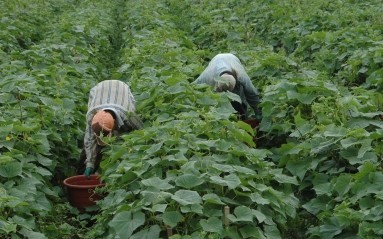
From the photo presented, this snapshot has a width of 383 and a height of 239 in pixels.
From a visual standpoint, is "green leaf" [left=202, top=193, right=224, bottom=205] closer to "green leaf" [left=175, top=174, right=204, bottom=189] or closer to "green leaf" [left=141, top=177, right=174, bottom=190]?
"green leaf" [left=175, top=174, right=204, bottom=189]

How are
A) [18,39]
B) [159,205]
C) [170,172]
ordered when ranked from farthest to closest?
1. [18,39]
2. [170,172]
3. [159,205]

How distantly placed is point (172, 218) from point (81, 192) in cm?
180

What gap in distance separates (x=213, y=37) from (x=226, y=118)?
551 cm

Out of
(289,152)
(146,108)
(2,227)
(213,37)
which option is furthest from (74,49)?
(2,227)

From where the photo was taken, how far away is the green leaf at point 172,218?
3551mm

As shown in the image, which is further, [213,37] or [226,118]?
[213,37]

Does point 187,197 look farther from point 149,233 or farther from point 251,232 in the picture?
point 251,232

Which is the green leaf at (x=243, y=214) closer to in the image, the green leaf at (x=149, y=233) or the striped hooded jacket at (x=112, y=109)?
the green leaf at (x=149, y=233)

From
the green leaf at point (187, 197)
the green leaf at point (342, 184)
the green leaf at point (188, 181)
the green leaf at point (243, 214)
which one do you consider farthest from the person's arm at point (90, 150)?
the green leaf at point (342, 184)

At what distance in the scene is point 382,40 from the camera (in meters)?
7.67

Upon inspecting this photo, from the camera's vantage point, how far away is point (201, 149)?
445 centimetres

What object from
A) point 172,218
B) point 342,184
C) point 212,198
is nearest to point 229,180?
point 212,198

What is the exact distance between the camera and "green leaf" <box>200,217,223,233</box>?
3516 mm

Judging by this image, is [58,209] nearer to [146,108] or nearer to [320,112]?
[146,108]
